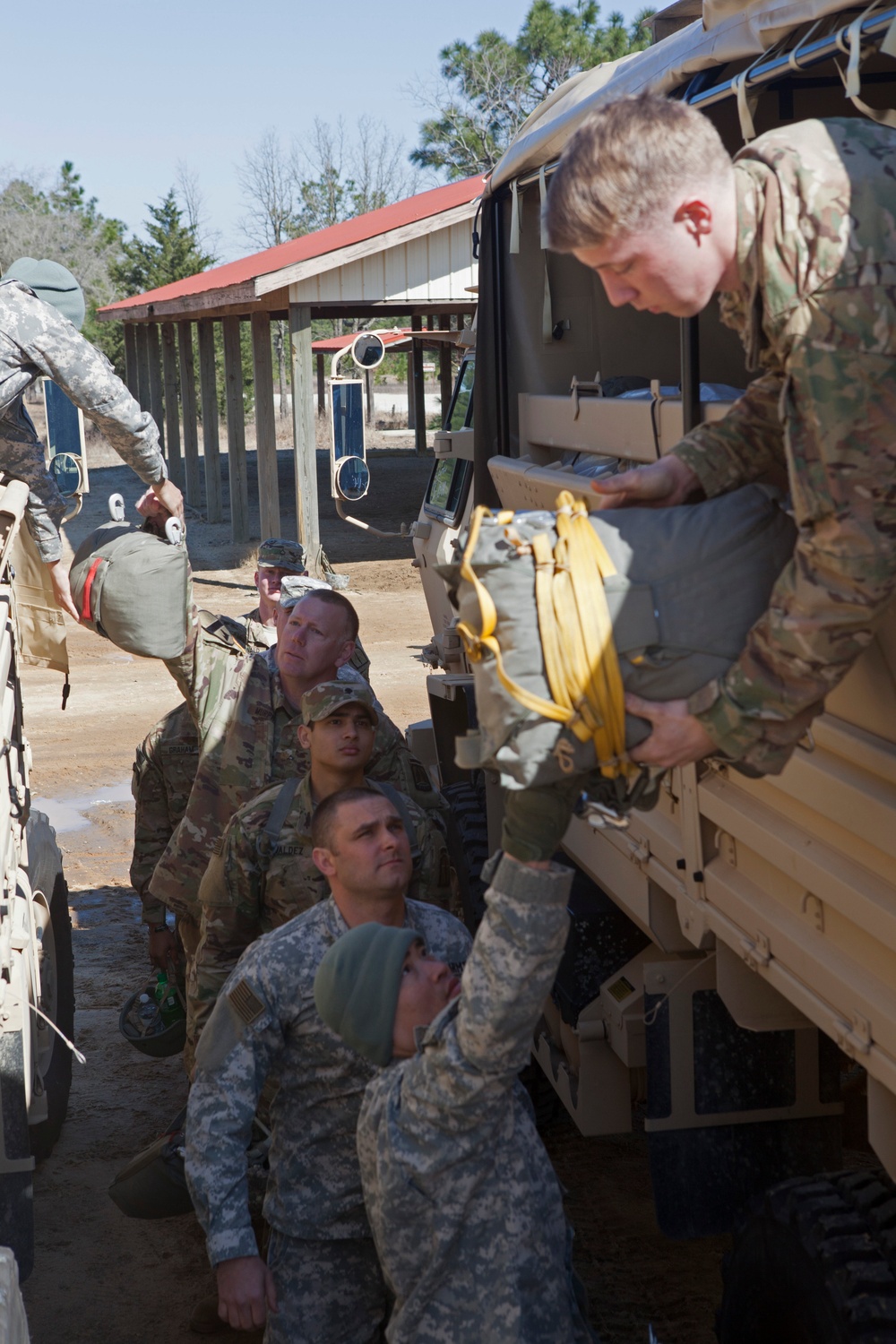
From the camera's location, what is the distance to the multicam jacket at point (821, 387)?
1663 millimetres

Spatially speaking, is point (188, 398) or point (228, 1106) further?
point (188, 398)

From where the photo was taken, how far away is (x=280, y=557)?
6180 millimetres

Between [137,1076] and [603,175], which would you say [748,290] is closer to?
[603,175]

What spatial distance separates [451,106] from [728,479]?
4173cm

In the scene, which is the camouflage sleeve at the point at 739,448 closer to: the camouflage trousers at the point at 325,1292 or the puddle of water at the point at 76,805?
the camouflage trousers at the point at 325,1292

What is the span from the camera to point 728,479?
2074 mm

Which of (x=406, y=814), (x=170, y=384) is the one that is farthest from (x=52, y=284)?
(x=170, y=384)

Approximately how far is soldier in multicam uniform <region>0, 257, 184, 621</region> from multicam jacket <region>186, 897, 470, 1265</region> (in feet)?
6.68

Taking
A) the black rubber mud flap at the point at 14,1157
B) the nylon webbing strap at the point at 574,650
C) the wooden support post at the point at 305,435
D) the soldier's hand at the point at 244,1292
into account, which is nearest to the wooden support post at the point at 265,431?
the wooden support post at the point at 305,435

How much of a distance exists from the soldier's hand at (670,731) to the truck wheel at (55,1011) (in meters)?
3.07

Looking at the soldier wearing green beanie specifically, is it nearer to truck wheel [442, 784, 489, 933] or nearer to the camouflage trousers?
the camouflage trousers

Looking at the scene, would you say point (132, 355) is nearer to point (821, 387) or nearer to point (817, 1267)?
point (817, 1267)

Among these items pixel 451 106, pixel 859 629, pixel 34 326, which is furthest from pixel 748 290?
pixel 451 106

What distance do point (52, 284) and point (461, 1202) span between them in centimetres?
376
